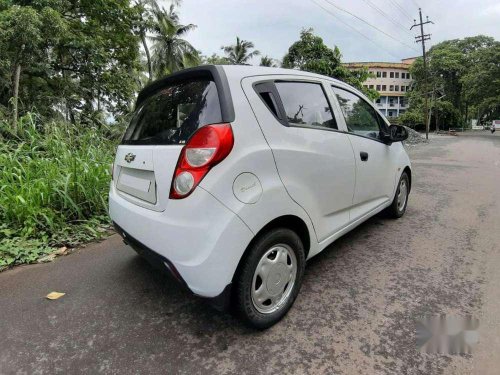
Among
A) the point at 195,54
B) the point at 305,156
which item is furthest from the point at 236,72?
the point at 195,54

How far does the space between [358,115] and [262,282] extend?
1.96m

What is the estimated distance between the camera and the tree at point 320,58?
1537cm

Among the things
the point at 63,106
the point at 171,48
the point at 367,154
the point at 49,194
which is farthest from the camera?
the point at 171,48

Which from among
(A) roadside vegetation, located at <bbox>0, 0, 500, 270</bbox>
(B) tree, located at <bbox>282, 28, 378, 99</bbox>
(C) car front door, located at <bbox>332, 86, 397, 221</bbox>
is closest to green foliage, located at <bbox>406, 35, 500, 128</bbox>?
(B) tree, located at <bbox>282, 28, 378, 99</bbox>

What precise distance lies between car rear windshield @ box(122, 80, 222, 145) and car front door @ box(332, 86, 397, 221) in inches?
53.7

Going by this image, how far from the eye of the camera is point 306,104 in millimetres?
2336

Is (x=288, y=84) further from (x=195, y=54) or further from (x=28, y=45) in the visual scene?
(x=195, y=54)

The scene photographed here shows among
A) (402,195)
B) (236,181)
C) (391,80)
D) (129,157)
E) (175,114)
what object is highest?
(391,80)

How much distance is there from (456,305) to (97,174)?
4.07m

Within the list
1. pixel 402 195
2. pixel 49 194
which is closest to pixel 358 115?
pixel 402 195

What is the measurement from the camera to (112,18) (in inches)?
456

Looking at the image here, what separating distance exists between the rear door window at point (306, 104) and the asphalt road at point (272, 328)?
1.29 metres

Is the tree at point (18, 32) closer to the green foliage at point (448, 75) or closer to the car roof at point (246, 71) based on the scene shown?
the car roof at point (246, 71)

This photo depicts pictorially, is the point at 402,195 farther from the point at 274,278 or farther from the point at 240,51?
the point at 240,51
